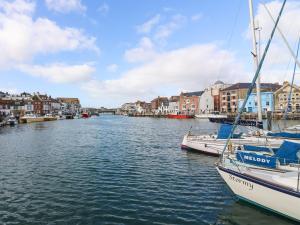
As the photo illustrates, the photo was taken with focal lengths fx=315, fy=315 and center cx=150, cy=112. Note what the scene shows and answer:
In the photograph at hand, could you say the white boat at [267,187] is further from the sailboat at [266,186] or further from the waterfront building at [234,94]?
the waterfront building at [234,94]

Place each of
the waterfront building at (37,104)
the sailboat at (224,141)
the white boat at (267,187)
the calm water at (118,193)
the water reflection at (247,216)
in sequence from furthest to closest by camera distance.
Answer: the waterfront building at (37,104), the sailboat at (224,141), the calm water at (118,193), the water reflection at (247,216), the white boat at (267,187)

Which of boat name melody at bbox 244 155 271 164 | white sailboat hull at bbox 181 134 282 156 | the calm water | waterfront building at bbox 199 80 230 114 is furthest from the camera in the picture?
waterfront building at bbox 199 80 230 114

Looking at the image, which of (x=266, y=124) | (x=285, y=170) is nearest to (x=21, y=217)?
(x=285, y=170)

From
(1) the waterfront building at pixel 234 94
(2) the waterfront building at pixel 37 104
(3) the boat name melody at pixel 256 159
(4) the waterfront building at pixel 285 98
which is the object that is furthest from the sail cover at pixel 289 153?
(2) the waterfront building at pixel 37 104

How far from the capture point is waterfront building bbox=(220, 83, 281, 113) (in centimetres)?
15525

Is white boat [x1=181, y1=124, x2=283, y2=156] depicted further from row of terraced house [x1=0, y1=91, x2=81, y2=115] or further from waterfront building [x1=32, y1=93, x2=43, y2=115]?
waterfront building [x1=32, y1=93, x2=43, y2=115]

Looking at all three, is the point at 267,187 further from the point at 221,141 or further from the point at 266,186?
the point at 221,141

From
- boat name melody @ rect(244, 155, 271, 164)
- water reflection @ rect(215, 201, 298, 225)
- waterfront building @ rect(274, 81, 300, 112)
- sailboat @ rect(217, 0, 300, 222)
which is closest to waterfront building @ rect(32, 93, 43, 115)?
waterfront building @ rect(274, 81, 300, 112)

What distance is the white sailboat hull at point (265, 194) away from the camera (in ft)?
46.6

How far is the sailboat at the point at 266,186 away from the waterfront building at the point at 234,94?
138079mm

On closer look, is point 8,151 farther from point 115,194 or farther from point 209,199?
point 209,199

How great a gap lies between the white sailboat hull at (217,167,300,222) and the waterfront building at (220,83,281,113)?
139 metres

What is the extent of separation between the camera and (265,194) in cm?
1552

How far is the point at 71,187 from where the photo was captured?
21.8 m
